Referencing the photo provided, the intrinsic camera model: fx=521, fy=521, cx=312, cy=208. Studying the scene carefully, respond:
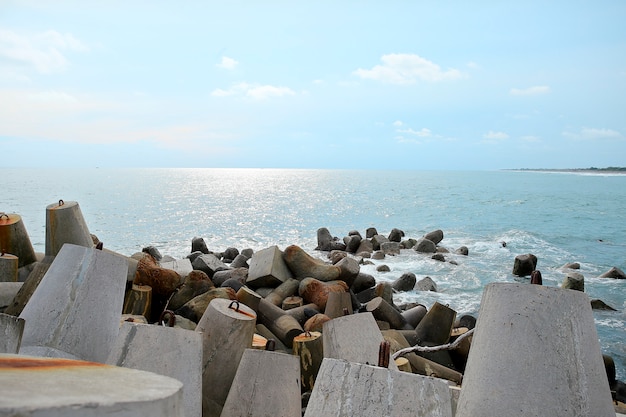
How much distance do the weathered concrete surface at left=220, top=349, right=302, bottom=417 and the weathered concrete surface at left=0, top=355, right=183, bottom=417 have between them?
7.74ft

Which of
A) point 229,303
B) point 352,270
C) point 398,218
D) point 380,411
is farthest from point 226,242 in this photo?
point 380,411

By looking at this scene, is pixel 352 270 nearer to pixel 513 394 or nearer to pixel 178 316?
pixel 178 316

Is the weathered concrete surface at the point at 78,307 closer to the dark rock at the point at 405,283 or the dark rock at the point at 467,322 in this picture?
the dark rock at the point at 467,322

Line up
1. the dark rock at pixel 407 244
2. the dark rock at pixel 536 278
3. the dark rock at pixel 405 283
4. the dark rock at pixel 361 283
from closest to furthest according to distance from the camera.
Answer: the dark rock at pixel 536 278
the dark rock at pixel 361 283
the dark rock at pixel 405 283
the dark rock at pixel 407 244

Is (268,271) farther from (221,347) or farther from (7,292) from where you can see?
(221,347)

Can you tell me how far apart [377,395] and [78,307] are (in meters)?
2.38

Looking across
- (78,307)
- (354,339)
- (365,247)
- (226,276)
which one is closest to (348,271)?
(226,276)

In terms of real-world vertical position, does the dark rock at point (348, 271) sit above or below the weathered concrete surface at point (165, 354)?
below

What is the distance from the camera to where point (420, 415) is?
2.55 metres

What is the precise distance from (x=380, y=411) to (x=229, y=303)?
2626 mm

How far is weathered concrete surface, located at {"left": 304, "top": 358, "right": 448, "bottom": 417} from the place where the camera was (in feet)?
8.39

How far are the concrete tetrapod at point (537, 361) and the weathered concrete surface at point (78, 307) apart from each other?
8.48 ft

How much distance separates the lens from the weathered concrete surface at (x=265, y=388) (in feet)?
11.9

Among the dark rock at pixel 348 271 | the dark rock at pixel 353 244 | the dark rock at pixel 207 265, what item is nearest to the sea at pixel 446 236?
the dark rock at pixel 353 244
